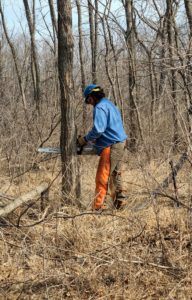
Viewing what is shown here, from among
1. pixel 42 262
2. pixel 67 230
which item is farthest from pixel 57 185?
pixel 42 262

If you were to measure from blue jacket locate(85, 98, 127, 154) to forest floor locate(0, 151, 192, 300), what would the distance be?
998 mm

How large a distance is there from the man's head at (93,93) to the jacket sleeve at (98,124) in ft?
0.92

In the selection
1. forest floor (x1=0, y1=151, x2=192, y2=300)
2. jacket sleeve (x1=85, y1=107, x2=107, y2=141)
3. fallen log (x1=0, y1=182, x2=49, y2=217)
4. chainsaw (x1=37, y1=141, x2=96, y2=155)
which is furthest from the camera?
chainsaw (x1=37, y1=141, x2=96, y2=155)

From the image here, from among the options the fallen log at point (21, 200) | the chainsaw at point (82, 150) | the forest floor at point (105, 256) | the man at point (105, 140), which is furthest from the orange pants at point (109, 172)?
the fallen log at point (21, 200)

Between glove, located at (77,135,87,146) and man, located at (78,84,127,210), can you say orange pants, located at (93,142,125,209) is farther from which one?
glove, located at (77,135,87,146)

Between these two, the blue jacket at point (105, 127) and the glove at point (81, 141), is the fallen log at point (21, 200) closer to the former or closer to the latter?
the glove at point (81, 141)

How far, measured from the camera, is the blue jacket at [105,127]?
5.65 m

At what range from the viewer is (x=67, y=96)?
5691 mm

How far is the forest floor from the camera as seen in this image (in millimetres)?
3820

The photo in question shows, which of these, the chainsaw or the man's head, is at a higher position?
the man's head

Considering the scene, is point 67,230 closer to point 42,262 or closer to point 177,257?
point 42,262

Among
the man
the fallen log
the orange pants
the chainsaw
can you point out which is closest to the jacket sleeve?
the man

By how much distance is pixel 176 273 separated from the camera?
155 inches

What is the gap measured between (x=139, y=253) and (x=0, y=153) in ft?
15.4
